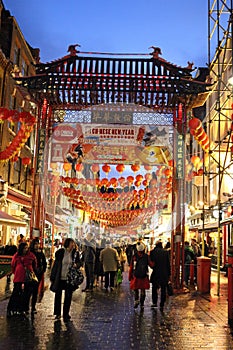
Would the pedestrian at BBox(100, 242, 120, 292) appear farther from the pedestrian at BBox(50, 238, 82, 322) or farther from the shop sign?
the pedestrian at BBox(50, 238, 82, 322)

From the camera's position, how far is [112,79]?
15672 millimetres

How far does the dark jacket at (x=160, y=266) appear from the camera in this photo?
11.8 m

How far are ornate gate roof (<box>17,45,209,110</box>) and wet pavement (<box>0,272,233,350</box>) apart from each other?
276 inches

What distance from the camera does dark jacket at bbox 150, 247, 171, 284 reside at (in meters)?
11.8

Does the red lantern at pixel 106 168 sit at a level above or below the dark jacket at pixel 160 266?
above

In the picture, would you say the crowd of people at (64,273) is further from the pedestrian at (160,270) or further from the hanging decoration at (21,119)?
the hanging decoration at (21,119)

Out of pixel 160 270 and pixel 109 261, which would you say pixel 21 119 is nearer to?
pixel 109 261

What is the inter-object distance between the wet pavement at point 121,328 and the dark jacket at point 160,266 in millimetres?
781

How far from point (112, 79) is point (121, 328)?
905cm

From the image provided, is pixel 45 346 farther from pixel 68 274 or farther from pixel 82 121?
pixel 82 121

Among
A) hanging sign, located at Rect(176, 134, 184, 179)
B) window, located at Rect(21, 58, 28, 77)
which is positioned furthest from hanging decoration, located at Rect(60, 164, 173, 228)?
window, located at Rect(21, 58, 28, 77)

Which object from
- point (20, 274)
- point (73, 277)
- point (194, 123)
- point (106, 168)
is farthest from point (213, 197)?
point (20, 274)

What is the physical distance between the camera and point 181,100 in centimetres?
1670

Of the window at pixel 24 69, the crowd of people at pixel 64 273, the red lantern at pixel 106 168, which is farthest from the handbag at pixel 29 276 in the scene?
the window at pixel 24 69
